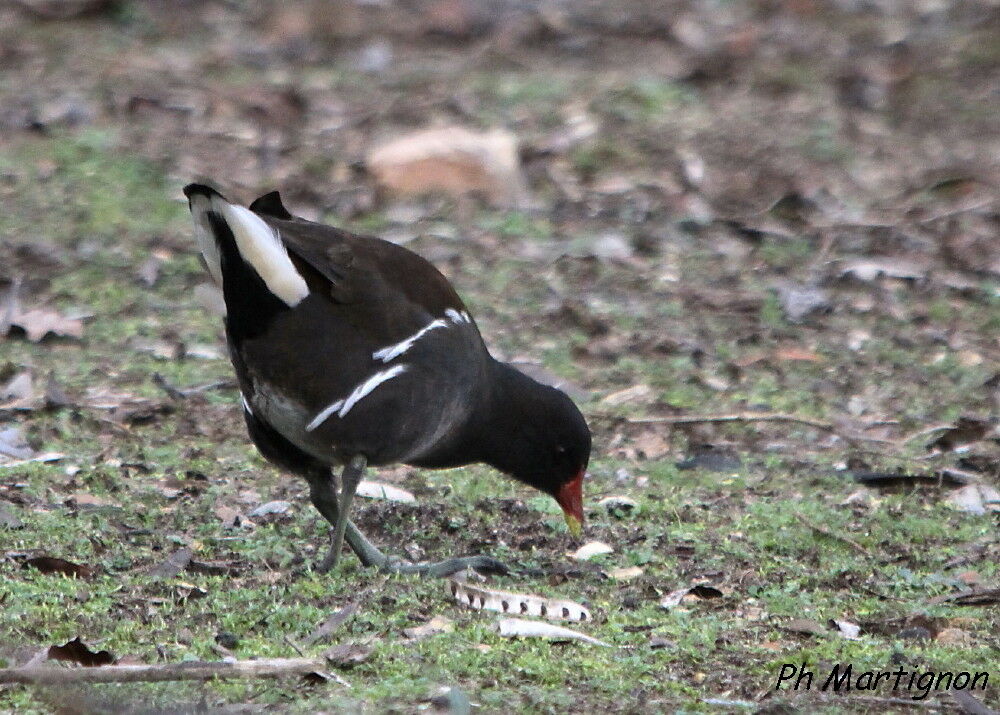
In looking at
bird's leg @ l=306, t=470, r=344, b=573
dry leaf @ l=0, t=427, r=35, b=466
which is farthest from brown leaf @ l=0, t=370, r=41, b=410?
bird's leg @ l=306, t=470, r=344, b=573

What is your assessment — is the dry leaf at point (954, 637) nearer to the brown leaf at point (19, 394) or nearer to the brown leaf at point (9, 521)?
the brown leaf at point (9, 521)

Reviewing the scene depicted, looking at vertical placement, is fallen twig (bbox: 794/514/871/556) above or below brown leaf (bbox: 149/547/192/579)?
below

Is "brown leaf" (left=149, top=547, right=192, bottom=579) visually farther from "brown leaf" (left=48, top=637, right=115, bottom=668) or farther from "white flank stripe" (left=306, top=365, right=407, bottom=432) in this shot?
"brown leaf" (left=48, top=637, right=115, bottom=668)

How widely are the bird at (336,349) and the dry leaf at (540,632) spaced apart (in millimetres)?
570

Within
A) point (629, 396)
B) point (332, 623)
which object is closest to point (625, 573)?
point (332, 623)

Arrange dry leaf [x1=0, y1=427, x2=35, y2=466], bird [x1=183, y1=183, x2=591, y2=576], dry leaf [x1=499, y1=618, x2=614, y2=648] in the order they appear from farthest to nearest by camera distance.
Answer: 1. dry leaf [x1=0, y1=427, x2=35, y2=466]
2. bird [x1=183, y1=183, x2=591, y2=576]
3. dry leaf [x1=499, y1=618, x2=614, y2=648]

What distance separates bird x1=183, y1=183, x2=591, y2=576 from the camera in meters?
4.36

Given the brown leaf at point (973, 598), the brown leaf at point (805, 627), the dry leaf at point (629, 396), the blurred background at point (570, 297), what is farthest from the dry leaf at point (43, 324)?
the brown leaf at point (973, 598)

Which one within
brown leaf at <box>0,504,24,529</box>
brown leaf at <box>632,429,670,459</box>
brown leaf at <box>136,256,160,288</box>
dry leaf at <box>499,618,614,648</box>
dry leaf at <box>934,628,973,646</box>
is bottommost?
brown leaf at <box>632,429,670,459</box>

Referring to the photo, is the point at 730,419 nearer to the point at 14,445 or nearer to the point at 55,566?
the point at 14,445

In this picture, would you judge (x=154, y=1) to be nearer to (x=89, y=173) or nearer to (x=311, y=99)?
(x=311, y=99)

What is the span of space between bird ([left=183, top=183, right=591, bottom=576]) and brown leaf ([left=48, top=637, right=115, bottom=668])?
3.74ft

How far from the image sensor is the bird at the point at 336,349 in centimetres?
436

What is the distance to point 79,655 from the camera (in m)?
3.42
